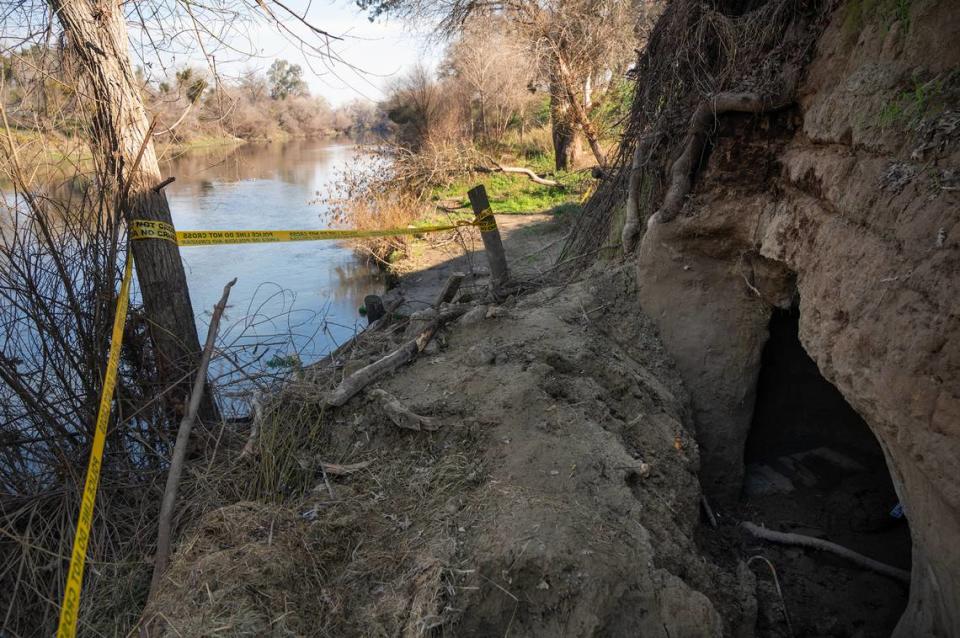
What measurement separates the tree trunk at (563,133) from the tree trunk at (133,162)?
11.9 m

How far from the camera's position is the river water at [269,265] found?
854 centimetres

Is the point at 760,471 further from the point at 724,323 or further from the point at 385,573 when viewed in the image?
the point at 385,573

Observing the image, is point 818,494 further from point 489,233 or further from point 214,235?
point 214,235

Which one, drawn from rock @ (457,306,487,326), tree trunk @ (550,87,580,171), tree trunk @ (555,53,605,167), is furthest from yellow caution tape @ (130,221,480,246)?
tree trunk @ (550,87,580,171)

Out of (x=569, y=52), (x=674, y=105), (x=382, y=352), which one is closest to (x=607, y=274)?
(x=674, y=105)

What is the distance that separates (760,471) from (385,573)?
3246mm

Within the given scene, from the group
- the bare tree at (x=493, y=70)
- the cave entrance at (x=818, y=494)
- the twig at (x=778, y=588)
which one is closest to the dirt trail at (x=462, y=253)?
the bare tree at (x=493, y=70)

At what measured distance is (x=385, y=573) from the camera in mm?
2752

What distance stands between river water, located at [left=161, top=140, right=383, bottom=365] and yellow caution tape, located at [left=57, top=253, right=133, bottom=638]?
184 cm

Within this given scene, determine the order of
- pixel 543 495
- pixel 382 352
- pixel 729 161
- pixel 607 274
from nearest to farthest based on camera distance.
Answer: pixel 543 495 → pixel 729 161 → pixel 382 352 → pixel 607 274

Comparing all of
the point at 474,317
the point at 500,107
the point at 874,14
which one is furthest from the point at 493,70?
the point at 874,14

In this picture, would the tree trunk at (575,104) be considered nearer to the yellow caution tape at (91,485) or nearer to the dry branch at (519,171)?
the dry branch at (519,171)

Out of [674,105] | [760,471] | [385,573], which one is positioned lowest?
[760,471]

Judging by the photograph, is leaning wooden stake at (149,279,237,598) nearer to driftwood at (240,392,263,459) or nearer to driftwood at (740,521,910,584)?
driftwood at (240,392,263,459)
